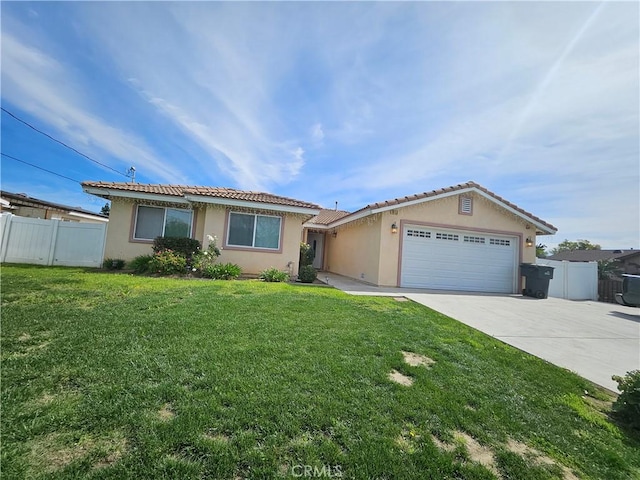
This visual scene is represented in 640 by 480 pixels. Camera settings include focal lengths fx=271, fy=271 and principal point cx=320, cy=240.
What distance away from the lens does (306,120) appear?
10.9 m

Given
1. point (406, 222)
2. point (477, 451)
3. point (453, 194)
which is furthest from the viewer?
point (453, 194)

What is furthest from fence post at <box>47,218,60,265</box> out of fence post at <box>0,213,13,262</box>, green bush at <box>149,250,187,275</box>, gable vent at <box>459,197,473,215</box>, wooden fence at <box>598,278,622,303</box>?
wooden fence at <box>598,278,622,303</box>

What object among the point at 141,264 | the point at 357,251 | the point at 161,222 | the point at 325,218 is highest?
the point at 325,218

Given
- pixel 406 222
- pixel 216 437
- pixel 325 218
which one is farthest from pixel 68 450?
pixel 325 218

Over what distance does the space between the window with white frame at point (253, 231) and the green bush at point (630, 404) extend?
1043 cm

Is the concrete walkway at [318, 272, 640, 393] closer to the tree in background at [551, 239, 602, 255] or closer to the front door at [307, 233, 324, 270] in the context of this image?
the front door at [307, 233, 324, 270]

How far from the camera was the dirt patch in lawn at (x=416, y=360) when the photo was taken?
3741 millimetres

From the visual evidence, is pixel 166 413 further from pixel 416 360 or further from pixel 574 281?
pixel 574 281

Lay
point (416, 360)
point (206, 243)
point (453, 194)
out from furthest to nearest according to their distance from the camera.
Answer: point (453, 194) → point (206, 243) → point (416, 360)

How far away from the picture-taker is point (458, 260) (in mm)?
12695

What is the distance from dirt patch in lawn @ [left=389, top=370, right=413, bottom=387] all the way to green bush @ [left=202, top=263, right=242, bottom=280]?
8.40 m

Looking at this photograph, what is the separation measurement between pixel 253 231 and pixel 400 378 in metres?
9.61

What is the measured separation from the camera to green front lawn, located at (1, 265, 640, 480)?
6.19 ft

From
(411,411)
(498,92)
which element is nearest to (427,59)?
(498,92)
